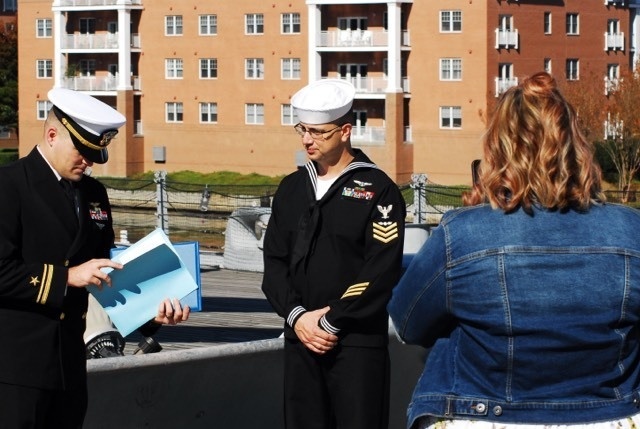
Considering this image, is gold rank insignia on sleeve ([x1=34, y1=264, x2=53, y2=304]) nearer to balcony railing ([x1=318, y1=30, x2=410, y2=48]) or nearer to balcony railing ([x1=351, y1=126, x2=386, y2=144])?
balcony railing ([x1=351, y1=126, x2=386, y2=144])

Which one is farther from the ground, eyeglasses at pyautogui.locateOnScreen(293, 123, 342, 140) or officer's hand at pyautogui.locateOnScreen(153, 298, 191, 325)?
eyeglasses at pyautogui.locateOnScreen(293, 123, 342, 140)

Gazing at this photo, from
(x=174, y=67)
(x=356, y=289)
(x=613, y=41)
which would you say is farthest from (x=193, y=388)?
(x=174, y=67)

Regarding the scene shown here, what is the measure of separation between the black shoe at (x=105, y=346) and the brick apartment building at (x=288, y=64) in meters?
65.4

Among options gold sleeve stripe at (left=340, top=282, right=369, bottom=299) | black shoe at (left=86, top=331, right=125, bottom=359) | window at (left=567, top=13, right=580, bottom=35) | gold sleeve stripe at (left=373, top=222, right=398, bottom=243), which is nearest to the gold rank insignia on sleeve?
gold sleeve stripe at (left=340, top=282, right=369, bottom=299)

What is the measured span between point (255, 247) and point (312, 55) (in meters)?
59.4

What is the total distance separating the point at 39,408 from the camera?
5543mm

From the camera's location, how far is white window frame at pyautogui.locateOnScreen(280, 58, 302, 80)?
3172 inches

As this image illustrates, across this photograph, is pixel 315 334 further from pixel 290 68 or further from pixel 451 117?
pixel 290 68

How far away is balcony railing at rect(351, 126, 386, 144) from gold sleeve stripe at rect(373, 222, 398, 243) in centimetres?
7076

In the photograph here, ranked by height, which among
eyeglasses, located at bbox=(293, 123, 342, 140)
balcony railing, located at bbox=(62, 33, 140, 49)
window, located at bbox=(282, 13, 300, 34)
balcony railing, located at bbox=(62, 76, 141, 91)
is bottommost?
eyeglasses, located at bbox=(293, 123, 342, 140)

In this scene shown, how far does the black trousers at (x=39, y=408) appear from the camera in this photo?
548 cm

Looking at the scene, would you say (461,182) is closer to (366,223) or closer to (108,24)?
(108,24)

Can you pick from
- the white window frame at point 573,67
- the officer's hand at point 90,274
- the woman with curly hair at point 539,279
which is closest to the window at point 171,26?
the white window frame at point 573,67

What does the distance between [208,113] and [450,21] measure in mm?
16064
